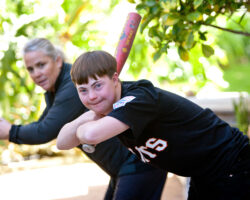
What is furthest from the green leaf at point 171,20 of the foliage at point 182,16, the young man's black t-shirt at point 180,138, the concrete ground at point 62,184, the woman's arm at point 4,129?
the concrete ground at point 62,184

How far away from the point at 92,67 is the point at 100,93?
0.12 m

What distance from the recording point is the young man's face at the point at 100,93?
5.53 feet

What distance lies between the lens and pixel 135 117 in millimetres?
1622

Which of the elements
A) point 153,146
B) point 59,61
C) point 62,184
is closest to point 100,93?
point 153,146

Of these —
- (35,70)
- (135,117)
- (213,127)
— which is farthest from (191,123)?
(35,70)

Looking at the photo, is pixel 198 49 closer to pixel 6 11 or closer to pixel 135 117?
pixel 135 117

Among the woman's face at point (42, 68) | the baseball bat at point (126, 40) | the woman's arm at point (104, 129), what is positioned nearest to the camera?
the woman's arm at point (104, 129)

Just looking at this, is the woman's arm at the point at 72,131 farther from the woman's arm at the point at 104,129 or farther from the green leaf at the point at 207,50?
the green leaf at the point at 207,50

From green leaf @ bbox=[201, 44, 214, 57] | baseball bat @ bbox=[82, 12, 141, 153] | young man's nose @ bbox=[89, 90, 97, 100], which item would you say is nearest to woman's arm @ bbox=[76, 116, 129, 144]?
young man's nose @ bbox=[89, 90, 97, 100]

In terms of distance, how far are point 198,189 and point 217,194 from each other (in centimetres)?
13

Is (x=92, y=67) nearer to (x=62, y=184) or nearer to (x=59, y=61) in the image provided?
(x=59, y=61)

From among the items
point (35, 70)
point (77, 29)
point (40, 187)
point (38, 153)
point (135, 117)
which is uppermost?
point (135, 117)

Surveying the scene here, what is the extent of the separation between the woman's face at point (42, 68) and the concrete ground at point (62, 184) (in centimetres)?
180

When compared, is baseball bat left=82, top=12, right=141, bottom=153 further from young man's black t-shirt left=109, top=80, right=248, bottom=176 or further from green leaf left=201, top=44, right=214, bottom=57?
green leaf left=201, top=44, right=214, bottom=57
